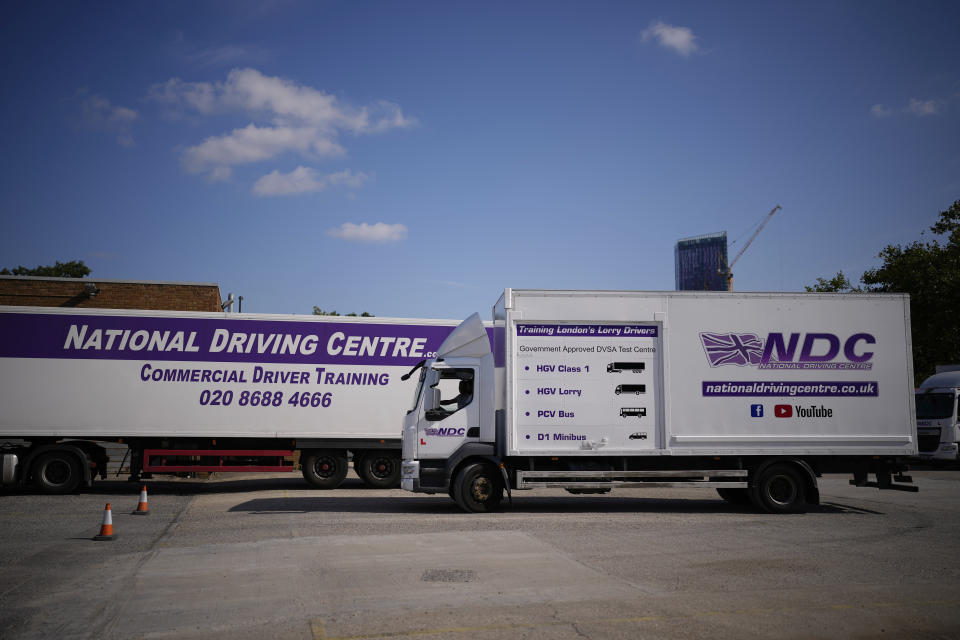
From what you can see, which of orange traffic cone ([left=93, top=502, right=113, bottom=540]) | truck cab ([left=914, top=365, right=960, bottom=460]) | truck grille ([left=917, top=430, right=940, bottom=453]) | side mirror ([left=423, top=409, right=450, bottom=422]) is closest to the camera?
orange traffic cone ([left=93, top=502, right=113, bottom=540])

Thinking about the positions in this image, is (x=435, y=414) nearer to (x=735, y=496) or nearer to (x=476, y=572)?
(x=476, y=572)

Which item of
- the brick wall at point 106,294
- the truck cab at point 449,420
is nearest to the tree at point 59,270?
the brick wall at point 106,294

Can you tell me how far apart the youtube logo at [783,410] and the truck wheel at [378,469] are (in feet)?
28.9

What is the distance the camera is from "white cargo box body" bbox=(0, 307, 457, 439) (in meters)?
16.3

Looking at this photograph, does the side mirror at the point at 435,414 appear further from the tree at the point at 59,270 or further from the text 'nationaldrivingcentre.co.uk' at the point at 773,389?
the tree at the point at 59,270

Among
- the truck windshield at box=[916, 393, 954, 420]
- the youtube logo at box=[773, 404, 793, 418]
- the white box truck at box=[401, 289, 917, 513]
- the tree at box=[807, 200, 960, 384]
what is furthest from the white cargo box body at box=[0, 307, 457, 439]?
the tree at box=[807, 200, 960, 384]

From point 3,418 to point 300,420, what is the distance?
6.39 meters

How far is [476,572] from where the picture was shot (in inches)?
324

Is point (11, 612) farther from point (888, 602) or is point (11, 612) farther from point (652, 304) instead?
point (652, 304)

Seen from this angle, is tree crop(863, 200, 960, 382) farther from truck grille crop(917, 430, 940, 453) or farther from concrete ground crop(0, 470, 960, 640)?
concrete ground crop(0, 470, 960, 640)

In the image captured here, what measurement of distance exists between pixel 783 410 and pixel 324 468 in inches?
410

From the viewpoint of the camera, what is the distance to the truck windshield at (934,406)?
25906mm

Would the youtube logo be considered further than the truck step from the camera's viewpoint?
Yes

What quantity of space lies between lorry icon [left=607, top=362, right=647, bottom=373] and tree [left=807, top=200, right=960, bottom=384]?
29429 millimetres
